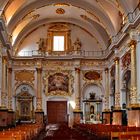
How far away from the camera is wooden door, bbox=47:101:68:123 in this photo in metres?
37.3

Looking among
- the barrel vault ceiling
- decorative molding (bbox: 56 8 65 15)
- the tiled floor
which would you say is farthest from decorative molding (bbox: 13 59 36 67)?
the tiled floor

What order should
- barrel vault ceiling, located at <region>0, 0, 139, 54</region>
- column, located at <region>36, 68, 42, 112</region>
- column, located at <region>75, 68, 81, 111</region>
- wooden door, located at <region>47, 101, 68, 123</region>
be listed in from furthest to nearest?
1. wooden door, located at <region>47, 101, 68, 123</region>
2. column, located at <region>75, 68, 81, 111</region>
3. column, located at <region>36, 68, 42, 112</region>
4. barrel vault ceiling, located at <region>0, 0, 139, 54</region>

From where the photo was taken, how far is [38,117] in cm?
3622

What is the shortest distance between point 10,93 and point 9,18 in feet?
27.7

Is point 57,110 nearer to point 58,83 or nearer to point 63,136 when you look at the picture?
point 58,83

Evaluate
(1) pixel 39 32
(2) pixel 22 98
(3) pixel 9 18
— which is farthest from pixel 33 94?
(3) pixel 9 18

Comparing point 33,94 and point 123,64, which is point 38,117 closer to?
point 33,94

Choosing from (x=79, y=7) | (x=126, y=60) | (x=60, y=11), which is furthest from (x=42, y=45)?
(x=126, y=60)

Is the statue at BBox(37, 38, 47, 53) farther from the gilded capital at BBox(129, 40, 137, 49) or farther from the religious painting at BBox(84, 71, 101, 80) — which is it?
the gilded capital at BBox(129, 40, 137, 49)

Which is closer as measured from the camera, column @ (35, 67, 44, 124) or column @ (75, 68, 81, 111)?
column @ (35, 67, 44, 124)

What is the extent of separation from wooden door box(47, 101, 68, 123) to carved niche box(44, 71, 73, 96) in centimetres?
91

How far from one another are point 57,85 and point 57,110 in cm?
248

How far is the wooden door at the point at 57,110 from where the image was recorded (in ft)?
123

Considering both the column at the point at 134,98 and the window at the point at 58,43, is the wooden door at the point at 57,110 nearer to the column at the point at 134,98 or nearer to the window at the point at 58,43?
the window at the point at 58,43
